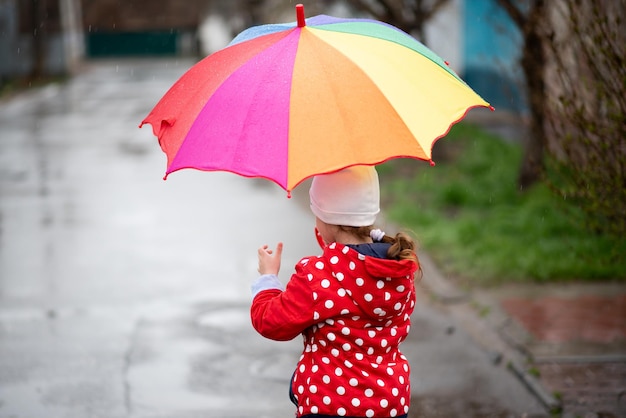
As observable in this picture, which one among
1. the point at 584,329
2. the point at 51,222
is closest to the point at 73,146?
the point at 51,222

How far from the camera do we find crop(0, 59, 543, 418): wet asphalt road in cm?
523

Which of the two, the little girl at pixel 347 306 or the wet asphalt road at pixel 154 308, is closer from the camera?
the little girl at pixel 347 306

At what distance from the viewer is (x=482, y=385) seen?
5.42m

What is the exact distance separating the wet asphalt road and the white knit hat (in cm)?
237

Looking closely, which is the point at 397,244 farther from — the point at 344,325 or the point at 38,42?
the point at 38,42

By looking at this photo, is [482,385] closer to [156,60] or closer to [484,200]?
[484,200]

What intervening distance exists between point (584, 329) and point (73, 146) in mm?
11412

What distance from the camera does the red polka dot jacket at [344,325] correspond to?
285 centimetres

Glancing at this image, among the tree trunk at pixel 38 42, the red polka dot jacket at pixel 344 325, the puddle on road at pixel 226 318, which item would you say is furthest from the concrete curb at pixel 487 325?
the tree trunk at pixel 38 42

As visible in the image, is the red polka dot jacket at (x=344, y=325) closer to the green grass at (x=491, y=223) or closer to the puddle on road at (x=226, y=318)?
the green grass at (x=491, y=223)

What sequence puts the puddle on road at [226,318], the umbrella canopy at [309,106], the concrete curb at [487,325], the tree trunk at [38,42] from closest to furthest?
the umbrella canopy at [309,106] → the concrete curb at [487,325] → the puddle on road at [226,318] → the tree trunk at [38,42]

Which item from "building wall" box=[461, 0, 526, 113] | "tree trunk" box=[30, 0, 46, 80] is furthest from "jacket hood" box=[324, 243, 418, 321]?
"tree trunk" box=[30, 0, 46, 80]

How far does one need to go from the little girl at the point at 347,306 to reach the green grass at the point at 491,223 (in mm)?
2348

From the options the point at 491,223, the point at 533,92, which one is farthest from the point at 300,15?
the point at 533,92
